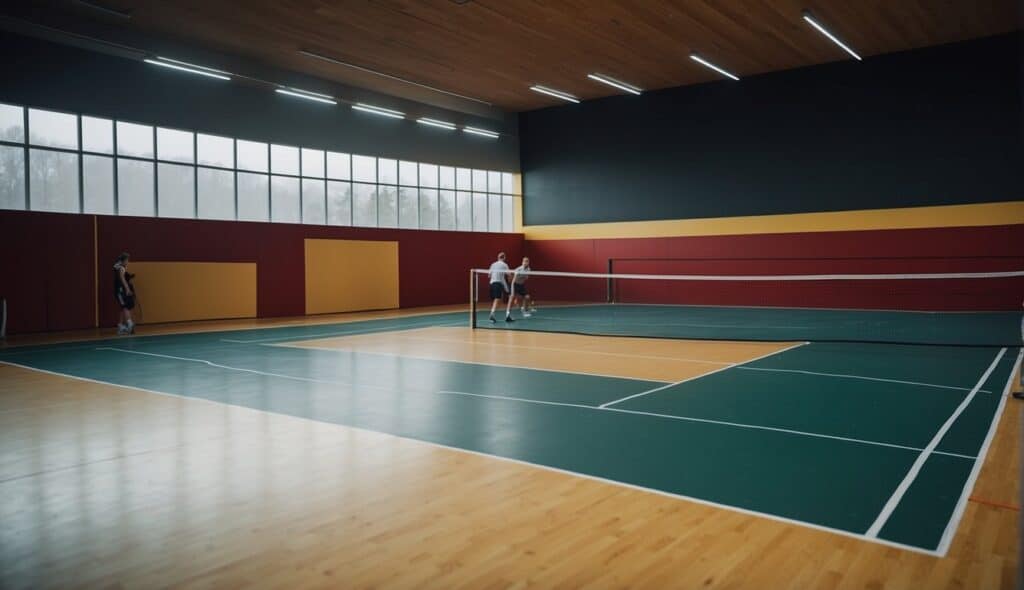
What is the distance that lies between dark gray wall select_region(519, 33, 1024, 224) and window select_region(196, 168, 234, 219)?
12.7 meters

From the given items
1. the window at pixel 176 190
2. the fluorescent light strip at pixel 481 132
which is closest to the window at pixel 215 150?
the window at pixel 176 190

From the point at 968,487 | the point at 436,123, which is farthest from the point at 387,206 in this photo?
the point at 968,487

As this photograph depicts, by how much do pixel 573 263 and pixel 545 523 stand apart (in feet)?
82.7

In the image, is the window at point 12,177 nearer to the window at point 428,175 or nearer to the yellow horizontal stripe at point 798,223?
the window at point 428,175

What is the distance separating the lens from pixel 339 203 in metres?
24.7

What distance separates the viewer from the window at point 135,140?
19016 millimetres

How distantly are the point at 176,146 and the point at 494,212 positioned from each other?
13.2 m

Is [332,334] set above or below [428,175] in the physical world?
below

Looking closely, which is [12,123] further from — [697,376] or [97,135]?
[697,376]

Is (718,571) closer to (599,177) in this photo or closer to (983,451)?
(983,451)

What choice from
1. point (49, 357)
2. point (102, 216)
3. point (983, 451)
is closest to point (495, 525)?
point (983, 451)

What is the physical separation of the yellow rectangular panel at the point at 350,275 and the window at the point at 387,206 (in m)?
0.80

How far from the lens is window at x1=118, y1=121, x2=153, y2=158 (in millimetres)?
19016

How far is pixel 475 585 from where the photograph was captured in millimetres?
3762
